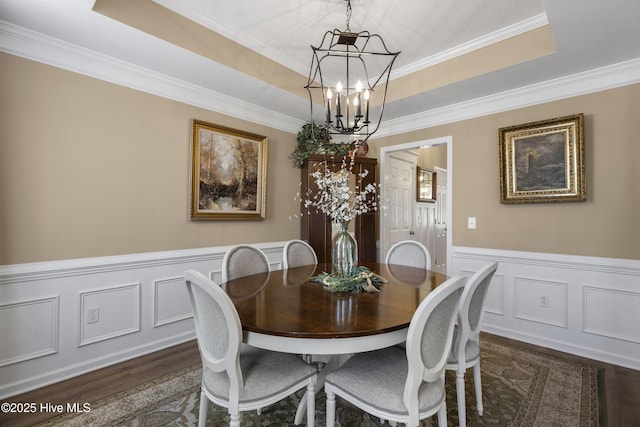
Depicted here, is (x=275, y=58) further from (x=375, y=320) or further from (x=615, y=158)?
(x=615, y=158)

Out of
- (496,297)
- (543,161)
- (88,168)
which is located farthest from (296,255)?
(543,161)

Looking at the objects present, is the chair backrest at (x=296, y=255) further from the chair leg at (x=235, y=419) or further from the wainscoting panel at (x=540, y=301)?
the wainscoting panel at (x=540, y=301)

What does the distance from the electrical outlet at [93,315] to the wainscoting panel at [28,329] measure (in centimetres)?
19

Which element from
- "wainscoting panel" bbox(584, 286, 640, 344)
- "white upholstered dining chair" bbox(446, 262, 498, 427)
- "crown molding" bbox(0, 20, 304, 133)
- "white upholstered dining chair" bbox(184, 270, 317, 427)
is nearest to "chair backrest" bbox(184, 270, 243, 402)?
"white upholstered dining chair" bbox(184, 270, 317, 427)

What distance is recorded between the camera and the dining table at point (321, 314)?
49.0 inches

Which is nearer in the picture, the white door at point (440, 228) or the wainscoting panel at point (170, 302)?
the wainscoting panel at point (170, 302)

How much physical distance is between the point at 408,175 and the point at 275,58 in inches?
106

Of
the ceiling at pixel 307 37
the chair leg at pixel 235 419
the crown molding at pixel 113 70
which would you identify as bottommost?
the chair leg at pixel 235 419

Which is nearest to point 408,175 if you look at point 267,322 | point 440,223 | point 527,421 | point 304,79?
point 440,223

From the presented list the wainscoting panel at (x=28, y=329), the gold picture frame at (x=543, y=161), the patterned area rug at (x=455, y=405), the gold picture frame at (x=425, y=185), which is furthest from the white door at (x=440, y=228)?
the wainscoting panel at (x=28, y=329)

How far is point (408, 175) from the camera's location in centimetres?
471

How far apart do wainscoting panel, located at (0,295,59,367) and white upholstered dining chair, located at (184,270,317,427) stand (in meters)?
1.49

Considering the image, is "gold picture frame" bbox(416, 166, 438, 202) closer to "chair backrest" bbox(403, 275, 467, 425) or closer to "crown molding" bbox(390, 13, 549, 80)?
"crown molding" bbox(390, 13, 549, 80)

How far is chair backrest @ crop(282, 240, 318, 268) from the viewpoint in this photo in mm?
2648
